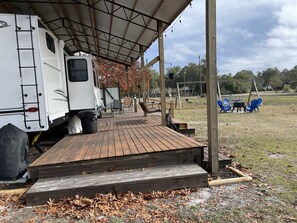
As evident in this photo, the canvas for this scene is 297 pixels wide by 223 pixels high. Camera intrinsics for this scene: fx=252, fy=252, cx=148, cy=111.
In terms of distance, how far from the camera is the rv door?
7209 mm

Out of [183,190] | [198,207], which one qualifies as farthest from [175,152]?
[198,207]

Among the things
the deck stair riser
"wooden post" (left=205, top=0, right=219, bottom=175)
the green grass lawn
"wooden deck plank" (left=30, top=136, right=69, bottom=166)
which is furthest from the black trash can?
"wooden post" (left=205, top=0, right=219, bottom=175)

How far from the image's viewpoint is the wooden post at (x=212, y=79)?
3.74 meters

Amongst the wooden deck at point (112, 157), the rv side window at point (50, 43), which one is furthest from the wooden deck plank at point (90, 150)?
the rv side window at point (50, 43)

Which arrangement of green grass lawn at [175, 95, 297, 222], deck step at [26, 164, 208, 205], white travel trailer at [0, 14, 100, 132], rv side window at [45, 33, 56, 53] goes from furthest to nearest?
rv side window at [45, 33, 56, 53], white travel trailer at [0, 14, 100, 132], deck step at [26, 164, 208, 205], green grass lawn at [175, 95, 297, 222]

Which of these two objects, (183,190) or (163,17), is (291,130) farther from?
(183,190)

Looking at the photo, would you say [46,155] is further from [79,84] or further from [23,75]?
[79,84]

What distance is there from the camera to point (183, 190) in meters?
3.46

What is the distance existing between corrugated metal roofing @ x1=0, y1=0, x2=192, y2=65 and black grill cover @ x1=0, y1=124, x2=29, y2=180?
14.0 feet

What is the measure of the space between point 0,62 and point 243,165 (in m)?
4.47

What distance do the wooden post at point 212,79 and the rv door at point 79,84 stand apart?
4390mm

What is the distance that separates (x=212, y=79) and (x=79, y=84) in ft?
14.9

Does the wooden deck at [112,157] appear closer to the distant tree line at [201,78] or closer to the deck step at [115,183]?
the deck step at [115,183]

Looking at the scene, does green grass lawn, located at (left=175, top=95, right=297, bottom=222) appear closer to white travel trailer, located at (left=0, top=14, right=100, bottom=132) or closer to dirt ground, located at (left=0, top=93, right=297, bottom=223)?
dirt ground, located at (left=0, top=93, right=297, bottom=223)
